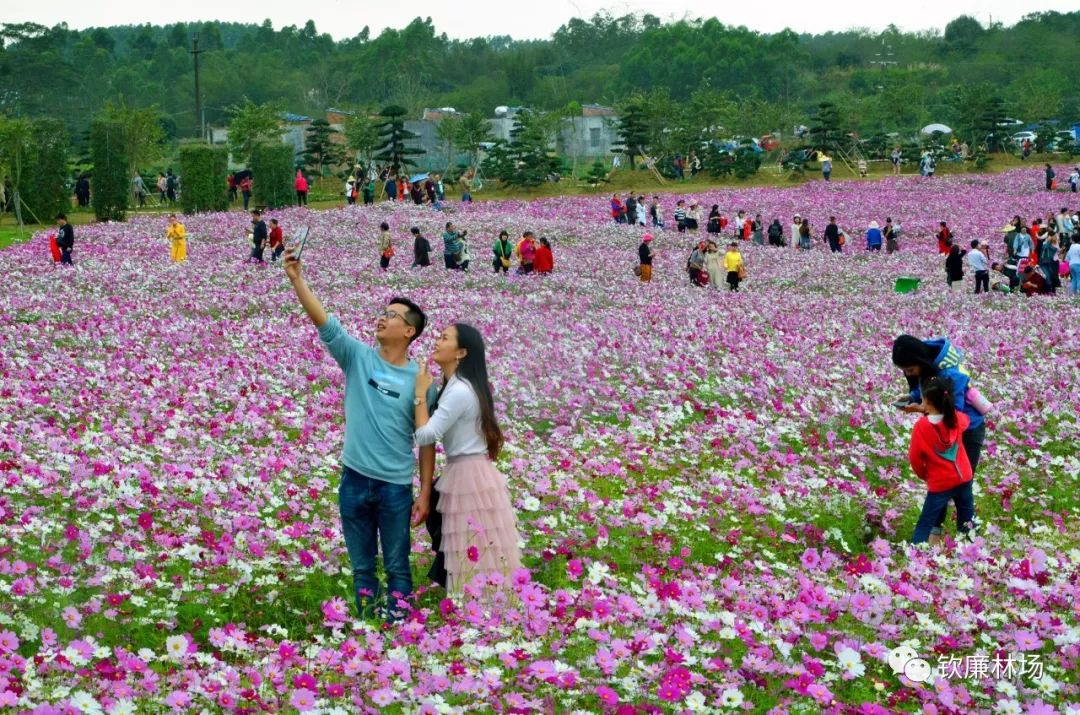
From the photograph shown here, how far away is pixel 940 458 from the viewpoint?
9188 mm

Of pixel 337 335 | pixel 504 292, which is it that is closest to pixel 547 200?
pixel 504 292

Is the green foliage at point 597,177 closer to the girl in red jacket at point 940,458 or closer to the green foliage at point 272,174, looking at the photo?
the green foliage at point 272,174

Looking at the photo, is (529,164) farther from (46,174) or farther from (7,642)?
(7,642)

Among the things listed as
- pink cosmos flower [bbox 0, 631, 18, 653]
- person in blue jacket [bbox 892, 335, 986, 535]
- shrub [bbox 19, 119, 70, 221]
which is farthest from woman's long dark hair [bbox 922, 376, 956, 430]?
shrub [bbox 19, 119, 70, 221]

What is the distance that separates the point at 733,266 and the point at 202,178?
2503 centimetres

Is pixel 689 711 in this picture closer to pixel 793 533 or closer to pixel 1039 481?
pixel 793 533

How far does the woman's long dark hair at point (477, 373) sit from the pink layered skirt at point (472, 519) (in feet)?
0.61

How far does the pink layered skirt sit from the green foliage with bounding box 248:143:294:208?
139 feet

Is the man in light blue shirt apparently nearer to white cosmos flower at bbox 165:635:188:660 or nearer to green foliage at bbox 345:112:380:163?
white cosmos flower at bbox 165:635:188:660

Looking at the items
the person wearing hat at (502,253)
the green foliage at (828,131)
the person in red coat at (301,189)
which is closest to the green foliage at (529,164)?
the person in red coat at (301,189)

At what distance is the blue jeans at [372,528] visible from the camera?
7.34 meters

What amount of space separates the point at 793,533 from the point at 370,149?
2182 inches

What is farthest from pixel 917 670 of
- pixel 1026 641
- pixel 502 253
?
pixel 502 253

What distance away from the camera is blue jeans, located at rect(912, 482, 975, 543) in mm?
9289
